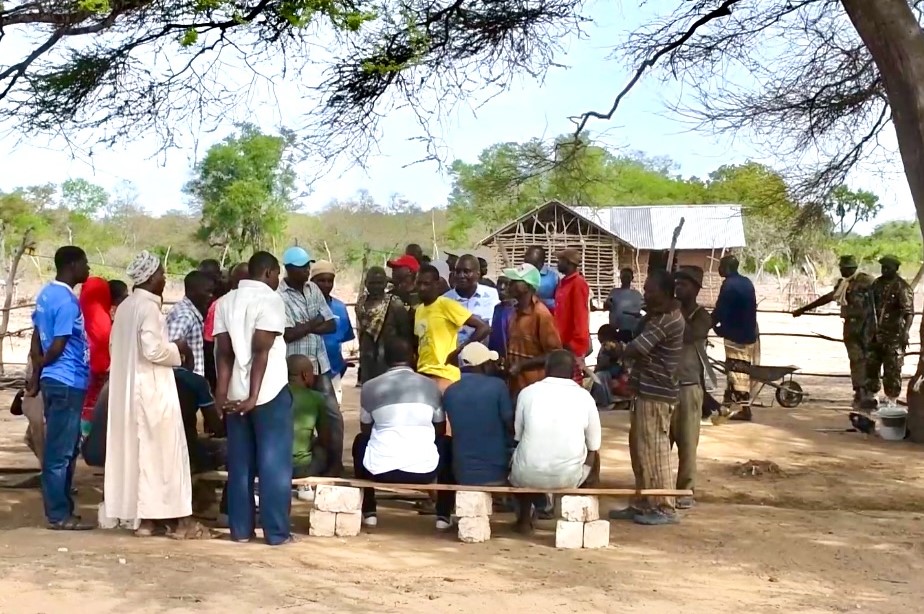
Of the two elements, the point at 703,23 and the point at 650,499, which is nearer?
the point at 650,499

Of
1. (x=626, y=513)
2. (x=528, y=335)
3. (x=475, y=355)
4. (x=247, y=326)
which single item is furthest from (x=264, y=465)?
(x=626, y=513)

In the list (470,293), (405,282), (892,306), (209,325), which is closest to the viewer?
(209,325)

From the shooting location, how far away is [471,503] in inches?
242

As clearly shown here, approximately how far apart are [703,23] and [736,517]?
3.96m

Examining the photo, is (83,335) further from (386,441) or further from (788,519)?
(788,519)

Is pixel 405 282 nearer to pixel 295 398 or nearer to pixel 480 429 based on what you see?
pixel 295 398

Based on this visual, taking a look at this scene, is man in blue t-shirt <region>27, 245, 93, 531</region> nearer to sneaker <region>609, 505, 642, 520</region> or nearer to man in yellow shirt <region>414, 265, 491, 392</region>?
man in yellow shirt <region>414, 265, 491, 392</region>

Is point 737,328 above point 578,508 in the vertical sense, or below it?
above

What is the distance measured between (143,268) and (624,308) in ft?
21.7

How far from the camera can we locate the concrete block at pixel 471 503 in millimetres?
6129

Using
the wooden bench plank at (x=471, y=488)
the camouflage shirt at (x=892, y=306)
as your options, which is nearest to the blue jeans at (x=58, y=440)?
the wooden bench plank at (x=471, y=488)

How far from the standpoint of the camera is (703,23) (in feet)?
28.5

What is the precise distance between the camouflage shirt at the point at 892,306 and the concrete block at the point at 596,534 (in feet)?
20.4

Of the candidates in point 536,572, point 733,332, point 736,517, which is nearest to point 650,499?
point 736,517
